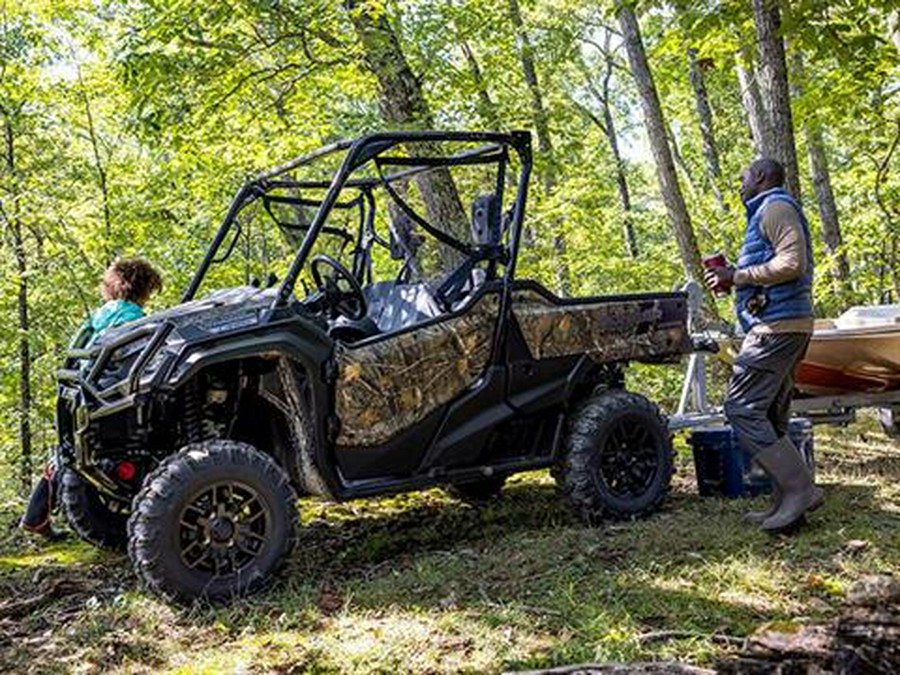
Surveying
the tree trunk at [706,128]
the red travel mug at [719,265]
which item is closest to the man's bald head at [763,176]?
the red travel mug at [719,265]

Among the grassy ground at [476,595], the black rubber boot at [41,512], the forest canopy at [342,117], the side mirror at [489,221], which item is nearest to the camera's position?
the grassy ground at [476,595]

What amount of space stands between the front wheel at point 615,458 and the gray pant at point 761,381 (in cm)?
70

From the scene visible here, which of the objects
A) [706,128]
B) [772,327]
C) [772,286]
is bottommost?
[772,327]

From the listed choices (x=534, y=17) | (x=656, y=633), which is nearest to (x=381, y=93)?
(x=656, y=633)

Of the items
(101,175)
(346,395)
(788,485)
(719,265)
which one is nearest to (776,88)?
(719,265)

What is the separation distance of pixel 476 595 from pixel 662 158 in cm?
799

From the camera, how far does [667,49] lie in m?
8.31

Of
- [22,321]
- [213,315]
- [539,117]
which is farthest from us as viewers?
[539,117]

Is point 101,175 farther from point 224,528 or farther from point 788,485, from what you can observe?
point 788,485

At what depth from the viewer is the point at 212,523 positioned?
4.25 metres

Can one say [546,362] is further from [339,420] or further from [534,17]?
[534,17]

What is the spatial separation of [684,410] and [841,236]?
8572mm

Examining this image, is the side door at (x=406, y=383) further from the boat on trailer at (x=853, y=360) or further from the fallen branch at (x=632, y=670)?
the boat on trailer at (x=853, y=360)

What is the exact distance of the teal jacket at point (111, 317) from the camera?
18.0 feet
